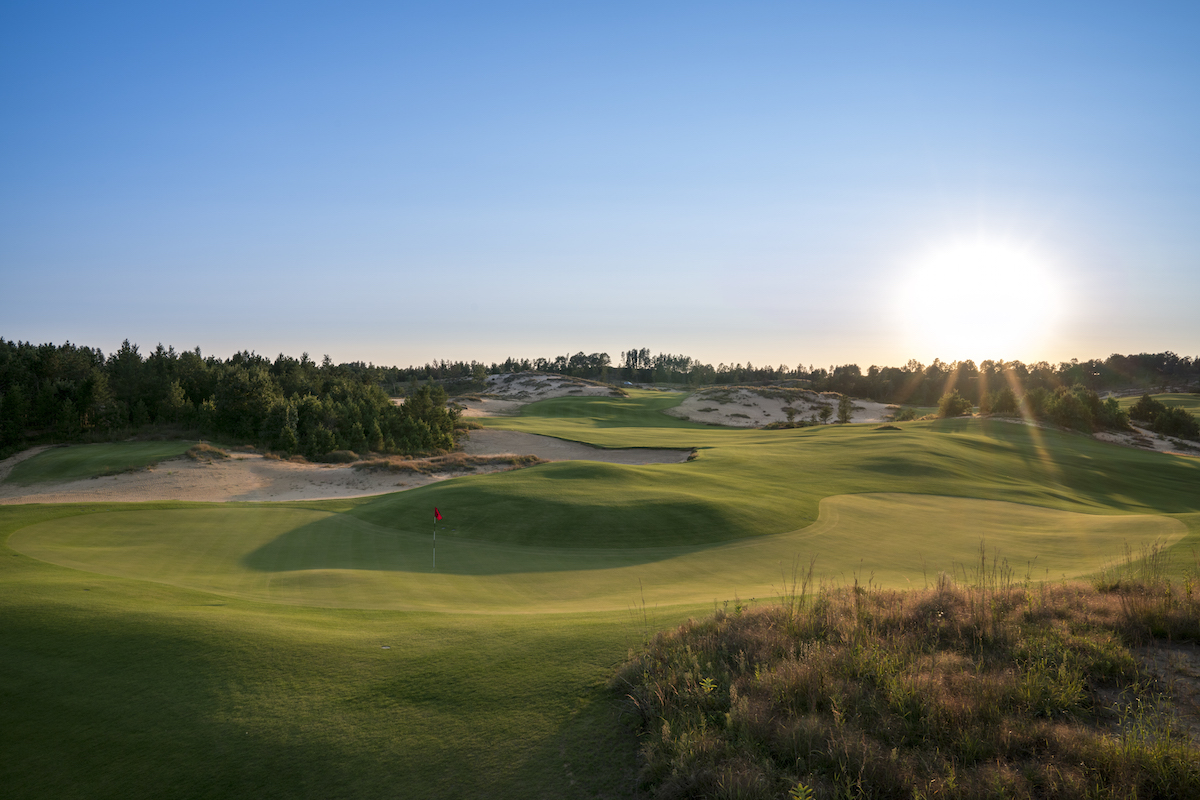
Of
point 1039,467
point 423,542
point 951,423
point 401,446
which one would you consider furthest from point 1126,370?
point 423,542

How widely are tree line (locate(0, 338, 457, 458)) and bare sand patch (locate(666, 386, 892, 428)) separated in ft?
128

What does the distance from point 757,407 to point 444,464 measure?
5577 cm

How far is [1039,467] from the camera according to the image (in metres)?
32.0

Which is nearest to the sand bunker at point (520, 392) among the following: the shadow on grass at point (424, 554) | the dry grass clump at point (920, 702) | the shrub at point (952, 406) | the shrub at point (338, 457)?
the shrub at point (338, 457)

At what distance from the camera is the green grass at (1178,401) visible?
2405 inches

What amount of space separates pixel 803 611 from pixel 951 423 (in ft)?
152

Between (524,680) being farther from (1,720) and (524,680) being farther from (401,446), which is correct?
(401,446)

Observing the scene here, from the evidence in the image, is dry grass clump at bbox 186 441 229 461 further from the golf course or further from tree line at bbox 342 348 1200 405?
tree line at bbox 342 348 1200 405

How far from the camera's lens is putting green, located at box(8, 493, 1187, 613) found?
39.0 feet

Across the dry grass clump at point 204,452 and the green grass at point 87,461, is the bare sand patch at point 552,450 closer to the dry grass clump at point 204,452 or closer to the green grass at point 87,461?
the dry grass clump at point 204,452

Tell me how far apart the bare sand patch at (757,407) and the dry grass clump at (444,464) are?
3904 centimetres

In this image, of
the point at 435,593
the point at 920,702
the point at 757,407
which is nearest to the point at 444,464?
the point at 435,593

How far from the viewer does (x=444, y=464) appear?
34688 millimetres

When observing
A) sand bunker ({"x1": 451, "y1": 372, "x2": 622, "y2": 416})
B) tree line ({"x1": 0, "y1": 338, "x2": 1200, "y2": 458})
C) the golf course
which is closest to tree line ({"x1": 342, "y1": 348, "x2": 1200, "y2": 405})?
sand bunker ({"x1": 451, "y1": 372, "x2": 622, "y2": 416})
